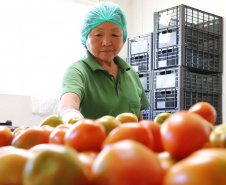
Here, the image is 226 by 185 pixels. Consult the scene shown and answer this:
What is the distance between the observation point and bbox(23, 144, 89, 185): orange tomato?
28 cm

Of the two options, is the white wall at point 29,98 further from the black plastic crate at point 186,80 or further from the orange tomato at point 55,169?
the orange tomato at point 55,169

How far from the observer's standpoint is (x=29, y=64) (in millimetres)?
3627

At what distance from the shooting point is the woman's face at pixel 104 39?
64.6 inches

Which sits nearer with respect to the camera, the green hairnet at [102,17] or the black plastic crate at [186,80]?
the green hairnet at [102,17]

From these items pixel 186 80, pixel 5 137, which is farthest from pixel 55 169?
pixel 186 80

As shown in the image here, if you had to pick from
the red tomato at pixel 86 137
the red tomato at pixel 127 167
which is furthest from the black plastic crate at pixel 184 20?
the red tomato at pixel 127 167

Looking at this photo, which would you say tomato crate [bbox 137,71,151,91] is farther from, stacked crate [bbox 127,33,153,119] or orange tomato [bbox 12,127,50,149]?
orange tomato [bbox 12,127,50,149]

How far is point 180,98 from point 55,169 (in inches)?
111

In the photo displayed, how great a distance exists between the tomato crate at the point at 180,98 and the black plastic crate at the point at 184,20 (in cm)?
57

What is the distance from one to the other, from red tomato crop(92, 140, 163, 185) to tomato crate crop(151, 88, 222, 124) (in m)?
2.78

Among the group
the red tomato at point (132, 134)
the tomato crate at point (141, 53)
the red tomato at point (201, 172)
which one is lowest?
the red tomato at point (201, 172)

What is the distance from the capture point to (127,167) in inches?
10.5

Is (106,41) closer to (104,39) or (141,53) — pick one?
(104,39)

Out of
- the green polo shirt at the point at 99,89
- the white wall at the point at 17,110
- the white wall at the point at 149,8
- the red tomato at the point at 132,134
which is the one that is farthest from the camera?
the white wall at the point at 149,8
